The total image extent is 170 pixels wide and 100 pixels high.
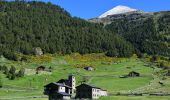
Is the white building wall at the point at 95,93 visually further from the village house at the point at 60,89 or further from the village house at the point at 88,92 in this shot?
the village house at the point at 60,89

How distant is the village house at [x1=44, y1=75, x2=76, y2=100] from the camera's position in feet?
400

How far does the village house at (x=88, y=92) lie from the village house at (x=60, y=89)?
10.3 ft

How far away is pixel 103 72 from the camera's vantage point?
19288cm

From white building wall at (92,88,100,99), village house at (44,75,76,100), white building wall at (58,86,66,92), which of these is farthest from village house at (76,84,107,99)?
white building wall at (58,86,66,92)

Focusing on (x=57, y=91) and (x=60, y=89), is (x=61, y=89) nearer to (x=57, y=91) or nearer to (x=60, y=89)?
(x=60, y=89)

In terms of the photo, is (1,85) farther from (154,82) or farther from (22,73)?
(154,82)

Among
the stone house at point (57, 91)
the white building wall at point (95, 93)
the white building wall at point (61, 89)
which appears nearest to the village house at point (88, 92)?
the white building wall at point (95, 93)

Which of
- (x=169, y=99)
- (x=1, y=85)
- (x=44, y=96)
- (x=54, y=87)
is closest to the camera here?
(x=169, y=99)

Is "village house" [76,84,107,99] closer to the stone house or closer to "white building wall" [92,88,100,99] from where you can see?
"white building wall" [92,88,100,99]

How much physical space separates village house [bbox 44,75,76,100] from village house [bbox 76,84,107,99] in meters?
3.15

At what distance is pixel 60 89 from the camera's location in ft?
425

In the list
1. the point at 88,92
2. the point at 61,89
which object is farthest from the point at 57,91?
the point at 88,92

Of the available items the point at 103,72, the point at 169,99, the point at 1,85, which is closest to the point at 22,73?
the point at 1,85

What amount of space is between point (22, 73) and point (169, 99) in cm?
6195
